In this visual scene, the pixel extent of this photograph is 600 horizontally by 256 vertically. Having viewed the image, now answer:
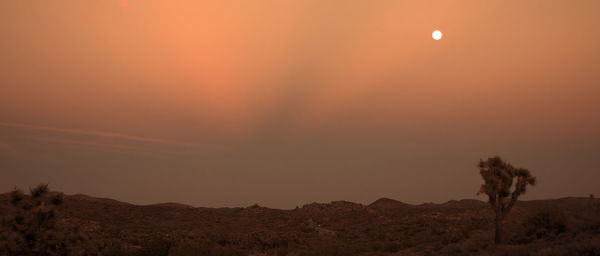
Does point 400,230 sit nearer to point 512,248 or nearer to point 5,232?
point 512,248

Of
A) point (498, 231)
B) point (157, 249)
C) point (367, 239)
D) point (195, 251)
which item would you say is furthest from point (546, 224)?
point (157, 249)

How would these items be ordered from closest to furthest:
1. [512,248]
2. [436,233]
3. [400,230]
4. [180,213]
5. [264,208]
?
1. [512,248]
2. [436,233]
3. [400,230]
4. [180,213]
5. [264,208]

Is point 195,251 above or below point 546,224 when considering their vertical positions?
below

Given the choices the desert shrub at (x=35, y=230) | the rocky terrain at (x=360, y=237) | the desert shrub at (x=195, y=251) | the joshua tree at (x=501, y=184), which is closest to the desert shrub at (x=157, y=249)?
the rocky terrain at (x=360, y=237)

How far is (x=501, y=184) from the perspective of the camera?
958 inches

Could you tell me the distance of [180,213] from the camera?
67.1 m

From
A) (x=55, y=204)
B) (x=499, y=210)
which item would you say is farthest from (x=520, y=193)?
(x=55, y=204)

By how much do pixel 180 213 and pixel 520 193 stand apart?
5485cm

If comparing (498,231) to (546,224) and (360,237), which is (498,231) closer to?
(546,224)

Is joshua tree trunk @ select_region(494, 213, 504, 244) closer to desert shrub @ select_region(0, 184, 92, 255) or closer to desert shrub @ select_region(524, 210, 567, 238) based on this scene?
desert shrub @ select_region(524, 210, 567, 238)

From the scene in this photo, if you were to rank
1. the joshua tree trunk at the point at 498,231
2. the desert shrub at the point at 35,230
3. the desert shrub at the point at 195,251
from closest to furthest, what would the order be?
the desert shrub at the point at 35,230
the desert shrub at the point at 195,251
the joshua tree trunk at the point at 498,231

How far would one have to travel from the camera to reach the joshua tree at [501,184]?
24422 mm

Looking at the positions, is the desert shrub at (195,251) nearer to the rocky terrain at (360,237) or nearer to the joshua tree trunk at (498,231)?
the rocky terrain at (360,237)

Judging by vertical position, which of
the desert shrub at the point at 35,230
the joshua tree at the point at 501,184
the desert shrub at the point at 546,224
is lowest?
the desert shrub at the point at 35,230
